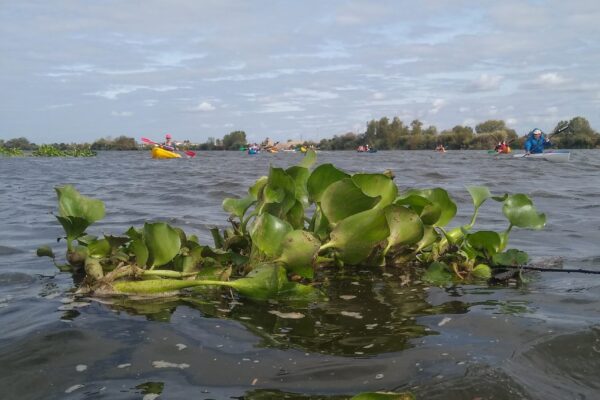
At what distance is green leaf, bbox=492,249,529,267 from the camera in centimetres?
291

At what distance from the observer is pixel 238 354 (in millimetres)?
1791

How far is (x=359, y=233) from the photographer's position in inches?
99.6

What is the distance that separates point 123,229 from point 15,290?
6.43 feet

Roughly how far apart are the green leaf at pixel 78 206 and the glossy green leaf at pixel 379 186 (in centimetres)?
134

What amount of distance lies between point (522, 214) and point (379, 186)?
88 cm

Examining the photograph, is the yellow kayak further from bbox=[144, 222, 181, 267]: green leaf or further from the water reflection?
the water reflection

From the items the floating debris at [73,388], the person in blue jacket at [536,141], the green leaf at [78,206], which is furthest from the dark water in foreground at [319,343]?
the person in blue jacket at [536,141]

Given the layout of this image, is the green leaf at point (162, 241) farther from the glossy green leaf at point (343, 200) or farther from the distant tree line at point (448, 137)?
the distant tree line at point (448, 137)

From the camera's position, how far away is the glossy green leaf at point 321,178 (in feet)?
9.04

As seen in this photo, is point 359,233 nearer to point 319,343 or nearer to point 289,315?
point 289,315

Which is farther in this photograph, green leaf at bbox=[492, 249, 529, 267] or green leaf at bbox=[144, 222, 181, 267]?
green leaf at bbox=[492, 249, 529, 267]

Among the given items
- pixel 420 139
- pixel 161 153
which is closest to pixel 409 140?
pixel 420 139

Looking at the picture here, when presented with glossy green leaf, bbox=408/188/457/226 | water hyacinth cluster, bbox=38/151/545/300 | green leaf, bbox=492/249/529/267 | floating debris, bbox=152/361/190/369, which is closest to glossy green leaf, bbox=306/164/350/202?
water hyacinth cluster, bbox=38/151/545/300

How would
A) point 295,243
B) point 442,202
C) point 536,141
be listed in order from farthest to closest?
1. point 536,141
2. point 442,202
3. point 295,243
